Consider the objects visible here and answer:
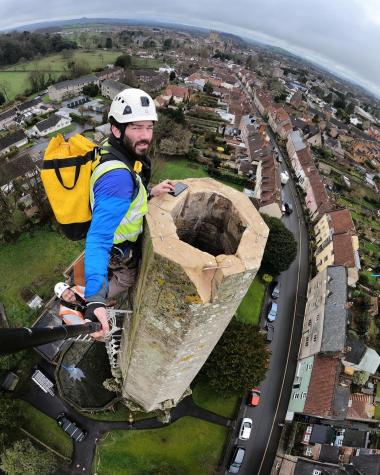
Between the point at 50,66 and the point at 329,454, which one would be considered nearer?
the point at 329,454

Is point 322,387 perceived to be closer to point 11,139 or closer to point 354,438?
point 354,438

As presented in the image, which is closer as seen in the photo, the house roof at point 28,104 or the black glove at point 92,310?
the black glove at point 92,310

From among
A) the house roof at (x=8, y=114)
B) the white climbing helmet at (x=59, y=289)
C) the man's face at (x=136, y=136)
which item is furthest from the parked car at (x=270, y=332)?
the house roof at (x=8, y=114)

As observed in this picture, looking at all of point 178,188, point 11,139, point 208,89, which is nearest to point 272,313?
point 178,188

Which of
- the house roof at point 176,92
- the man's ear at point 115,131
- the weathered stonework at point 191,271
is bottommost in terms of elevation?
the weathered stonework at point 191,271

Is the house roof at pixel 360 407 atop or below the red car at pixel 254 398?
atop

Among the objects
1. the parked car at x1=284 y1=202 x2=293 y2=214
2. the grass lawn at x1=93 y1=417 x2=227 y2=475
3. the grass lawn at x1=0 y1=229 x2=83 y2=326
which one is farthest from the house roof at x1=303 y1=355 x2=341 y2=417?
the parked car at x1=284 y1=202 x2=293 y2=214

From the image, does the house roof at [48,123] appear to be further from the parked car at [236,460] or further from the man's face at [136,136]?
the man's face at [136,136]
